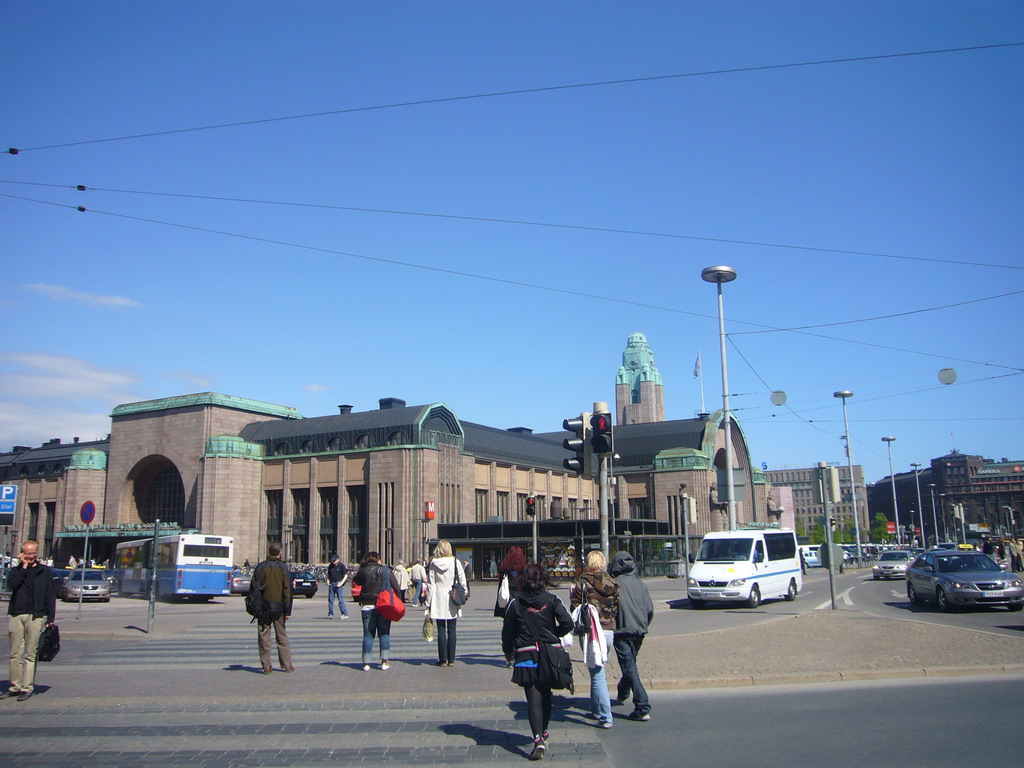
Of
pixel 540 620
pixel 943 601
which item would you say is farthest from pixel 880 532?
pixel 540 620

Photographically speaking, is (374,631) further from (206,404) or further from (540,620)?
(206,404)

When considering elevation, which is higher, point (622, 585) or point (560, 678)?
point (622, 585)

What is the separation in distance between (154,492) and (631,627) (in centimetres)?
6597

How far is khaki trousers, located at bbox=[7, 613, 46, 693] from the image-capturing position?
933 centimetres

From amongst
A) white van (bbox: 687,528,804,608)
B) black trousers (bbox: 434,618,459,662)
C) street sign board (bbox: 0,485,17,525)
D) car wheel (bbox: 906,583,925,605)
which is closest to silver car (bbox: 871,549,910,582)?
white van (bbox: 687,528,804,608)

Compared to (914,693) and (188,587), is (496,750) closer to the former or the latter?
(914,693)

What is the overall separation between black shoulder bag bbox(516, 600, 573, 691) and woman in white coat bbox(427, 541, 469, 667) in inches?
179

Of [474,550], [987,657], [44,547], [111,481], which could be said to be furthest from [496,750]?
[44,547]

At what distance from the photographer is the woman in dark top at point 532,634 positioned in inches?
269

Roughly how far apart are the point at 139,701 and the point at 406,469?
4504 cm

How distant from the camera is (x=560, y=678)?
22.2 ft

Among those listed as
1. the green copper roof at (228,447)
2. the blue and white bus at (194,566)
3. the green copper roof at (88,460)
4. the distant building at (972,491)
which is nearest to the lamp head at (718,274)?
the blue and white bus at (194,566)

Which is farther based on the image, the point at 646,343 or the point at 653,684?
the point at 646,343

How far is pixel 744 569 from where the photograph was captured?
2173 centimetres
